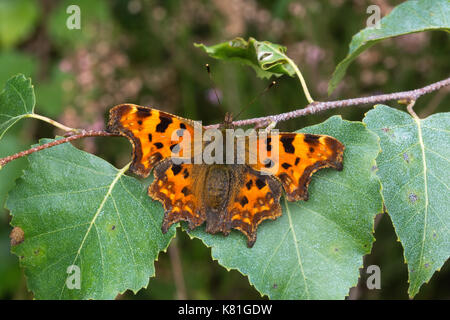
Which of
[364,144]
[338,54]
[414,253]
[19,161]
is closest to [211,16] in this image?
[338,54]

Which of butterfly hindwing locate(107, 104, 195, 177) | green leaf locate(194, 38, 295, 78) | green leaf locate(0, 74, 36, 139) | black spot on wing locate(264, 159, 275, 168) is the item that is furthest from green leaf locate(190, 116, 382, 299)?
green leaf locate(0, 74, 36, 139)

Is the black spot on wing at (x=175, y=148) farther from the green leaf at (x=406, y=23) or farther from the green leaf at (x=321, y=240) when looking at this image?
the green leaf at (x=406, y=23)

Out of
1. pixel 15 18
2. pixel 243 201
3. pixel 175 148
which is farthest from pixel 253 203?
pixel 15 18

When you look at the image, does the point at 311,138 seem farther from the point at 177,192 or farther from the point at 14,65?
the point at 14,65

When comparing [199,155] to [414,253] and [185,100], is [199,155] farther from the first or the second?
[185,100]

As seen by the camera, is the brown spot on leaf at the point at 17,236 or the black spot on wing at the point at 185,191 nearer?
the brown spot on leaf at the point at 17,236

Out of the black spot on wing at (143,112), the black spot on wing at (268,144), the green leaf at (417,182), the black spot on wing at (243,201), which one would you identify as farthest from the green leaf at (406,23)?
the black spot on wing at (143,112)
